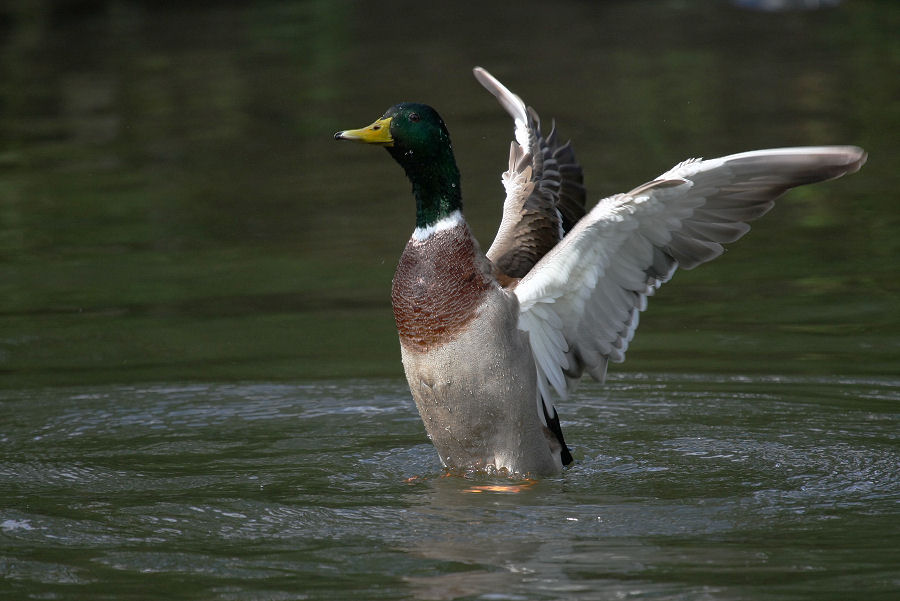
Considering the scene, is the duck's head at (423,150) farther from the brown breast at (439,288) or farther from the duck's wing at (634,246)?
the duck's wing at (634,246)

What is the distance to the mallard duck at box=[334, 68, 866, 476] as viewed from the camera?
255 inches

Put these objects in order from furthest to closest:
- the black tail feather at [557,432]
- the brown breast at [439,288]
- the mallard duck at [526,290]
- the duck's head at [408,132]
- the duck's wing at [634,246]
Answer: the black tail feather at [557,432], the duck's head at [408,132], the brown breast at [439,288], the mallard duck at [526,290], the duck's wing at [634,246]

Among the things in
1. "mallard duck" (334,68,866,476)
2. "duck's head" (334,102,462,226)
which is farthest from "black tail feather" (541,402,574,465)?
"duck's head" (334,102,462,226)

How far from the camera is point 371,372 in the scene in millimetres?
8742

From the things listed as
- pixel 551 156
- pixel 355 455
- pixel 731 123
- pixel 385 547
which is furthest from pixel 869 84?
pixel 385 547

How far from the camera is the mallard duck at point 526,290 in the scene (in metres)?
6.47

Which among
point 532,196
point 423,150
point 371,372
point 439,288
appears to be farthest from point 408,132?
point 371,372

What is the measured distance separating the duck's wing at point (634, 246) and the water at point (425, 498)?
630mm

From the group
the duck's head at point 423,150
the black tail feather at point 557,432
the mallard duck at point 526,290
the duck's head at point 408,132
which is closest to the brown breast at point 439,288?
the mallard duck at point 526,290

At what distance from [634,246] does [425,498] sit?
58.4 inches

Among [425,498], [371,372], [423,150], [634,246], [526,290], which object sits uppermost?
[423,150]

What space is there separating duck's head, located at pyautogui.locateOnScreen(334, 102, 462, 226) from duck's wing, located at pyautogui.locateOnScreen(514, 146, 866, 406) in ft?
1.90

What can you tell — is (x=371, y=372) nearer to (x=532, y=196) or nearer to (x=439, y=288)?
(x=532, y=196)

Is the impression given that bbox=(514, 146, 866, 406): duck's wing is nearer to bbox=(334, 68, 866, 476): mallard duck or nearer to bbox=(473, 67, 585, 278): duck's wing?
bbox=(334, 68, 866, 476): mallard duck
